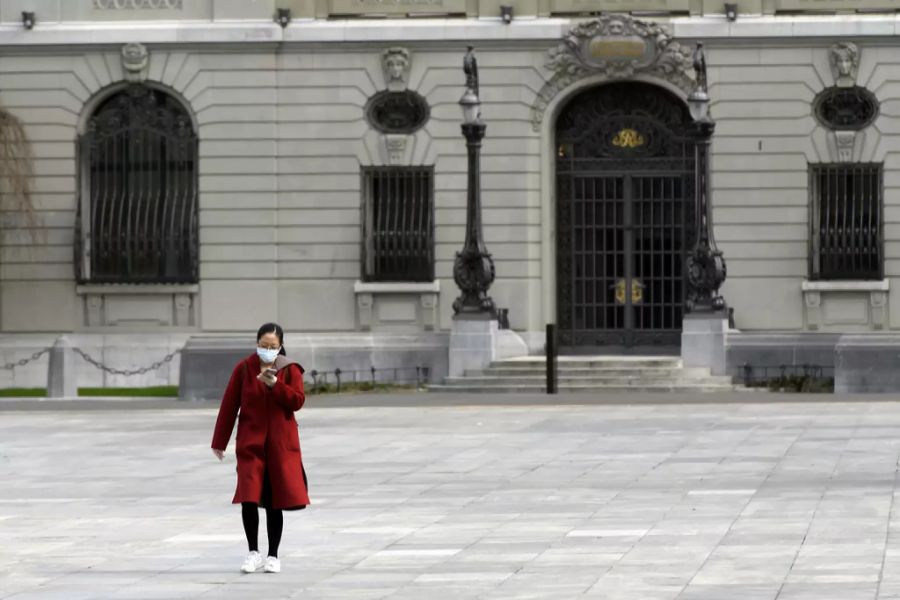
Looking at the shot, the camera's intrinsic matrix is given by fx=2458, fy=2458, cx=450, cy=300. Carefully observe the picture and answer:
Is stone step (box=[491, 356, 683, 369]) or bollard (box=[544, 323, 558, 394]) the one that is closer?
bollard (box=[544, 323, 558, 394])

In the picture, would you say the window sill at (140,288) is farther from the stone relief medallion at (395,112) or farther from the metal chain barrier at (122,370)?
the stone relief medallion at (395,112)

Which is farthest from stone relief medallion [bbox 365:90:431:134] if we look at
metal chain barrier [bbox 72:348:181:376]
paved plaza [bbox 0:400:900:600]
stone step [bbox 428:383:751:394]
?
paved plaza [bbox 0:400:900:600]

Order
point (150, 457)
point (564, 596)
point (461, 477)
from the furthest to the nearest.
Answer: point (150, 457) → point (461, 477) → point (564, 596)

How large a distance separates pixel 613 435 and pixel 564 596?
511 inches

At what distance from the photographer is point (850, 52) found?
128 ft

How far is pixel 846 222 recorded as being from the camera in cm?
3928

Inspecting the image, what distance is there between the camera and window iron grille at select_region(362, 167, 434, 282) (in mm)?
40031

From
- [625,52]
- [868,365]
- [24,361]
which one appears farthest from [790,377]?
[24,361]

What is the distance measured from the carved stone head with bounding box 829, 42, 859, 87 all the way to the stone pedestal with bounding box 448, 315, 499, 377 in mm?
6848

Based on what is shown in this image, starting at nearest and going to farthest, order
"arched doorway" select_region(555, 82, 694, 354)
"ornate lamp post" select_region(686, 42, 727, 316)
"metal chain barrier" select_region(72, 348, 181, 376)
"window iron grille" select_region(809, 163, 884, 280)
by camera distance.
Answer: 1. "ornate lamp post" select_region(686, 42, 727, 316)
2. "window iron grille" select_region(809, 163, 884, 280)
3. "metal chain barrier" select_region(72, 348, 181, 376)
4. "arched doorway" select_region(555, 82, 694, 354)

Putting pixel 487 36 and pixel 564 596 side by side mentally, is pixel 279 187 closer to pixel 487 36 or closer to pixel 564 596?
pixel 487 36

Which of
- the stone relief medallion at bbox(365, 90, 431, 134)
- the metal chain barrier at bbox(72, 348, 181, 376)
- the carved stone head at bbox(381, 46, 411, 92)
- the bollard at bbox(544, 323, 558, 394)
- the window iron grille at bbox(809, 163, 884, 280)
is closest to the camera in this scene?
the bollard at bbox(544, 323, 558, 394)

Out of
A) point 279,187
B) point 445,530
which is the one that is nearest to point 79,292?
point 279,187

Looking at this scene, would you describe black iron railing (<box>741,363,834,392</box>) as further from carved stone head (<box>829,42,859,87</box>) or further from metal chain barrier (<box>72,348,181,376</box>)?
metal chain barrier (<box>72,348,181,376</box>)
